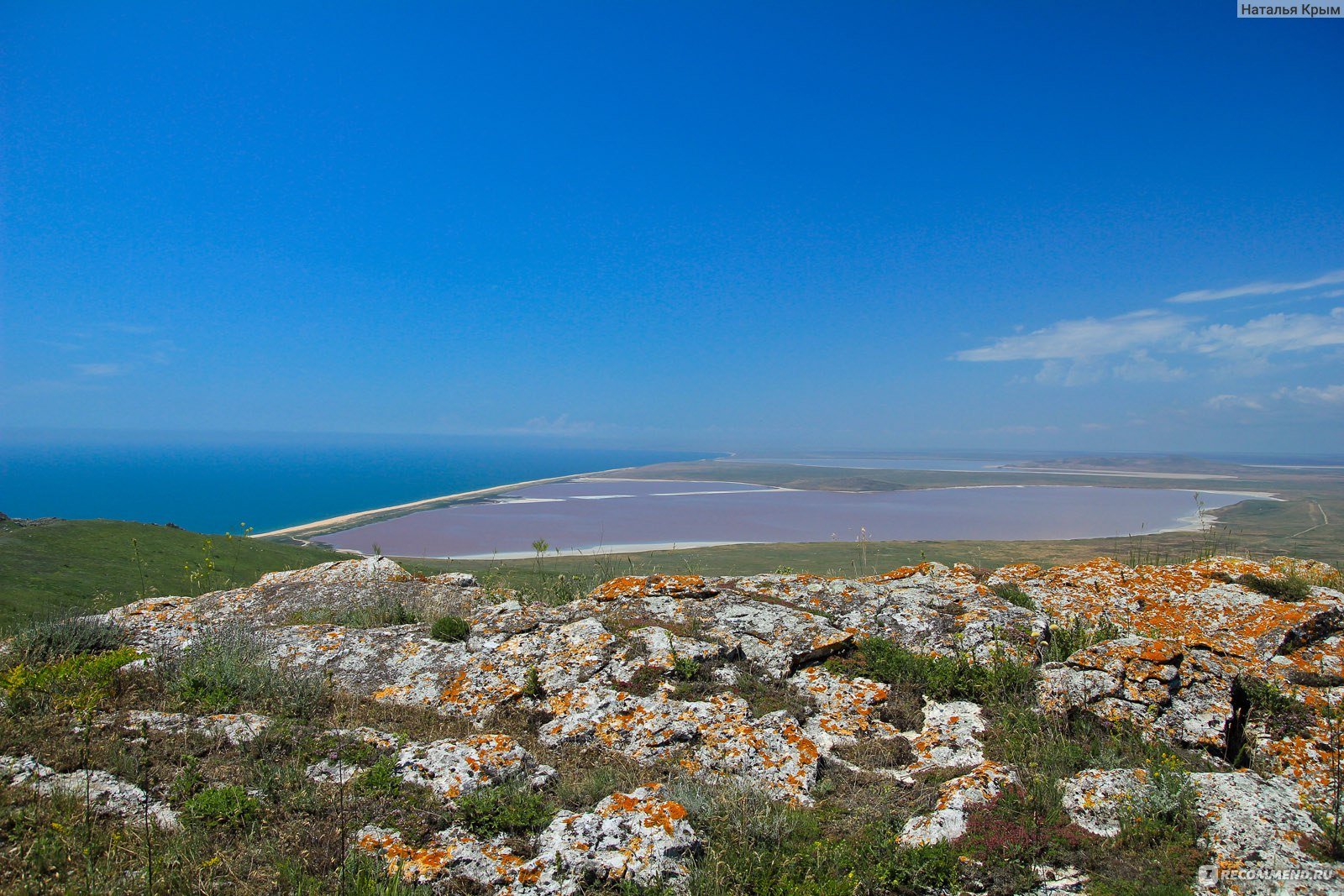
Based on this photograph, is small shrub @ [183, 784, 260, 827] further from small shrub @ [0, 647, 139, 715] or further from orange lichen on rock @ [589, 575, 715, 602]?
orange lichen on rock @ [589, 575, 715, 602]

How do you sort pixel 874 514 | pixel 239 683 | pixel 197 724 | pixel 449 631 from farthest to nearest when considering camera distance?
pixel 874 514 → pixel 449 631 → pixel 239 683 → pixel 197 724

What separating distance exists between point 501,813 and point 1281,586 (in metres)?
10.2

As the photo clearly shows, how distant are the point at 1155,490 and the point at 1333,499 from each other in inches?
1000

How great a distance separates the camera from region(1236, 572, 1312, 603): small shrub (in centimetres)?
787

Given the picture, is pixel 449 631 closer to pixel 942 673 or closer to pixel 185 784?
pixel 185 784

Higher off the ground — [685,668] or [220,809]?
[220,809]

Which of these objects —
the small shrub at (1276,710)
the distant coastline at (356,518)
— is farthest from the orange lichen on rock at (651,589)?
the distant coastline at (356,518)

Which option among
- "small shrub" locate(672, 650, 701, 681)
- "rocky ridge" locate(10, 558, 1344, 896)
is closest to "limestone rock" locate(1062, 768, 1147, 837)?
"rocky ridge" locate(10, 558, 1344, 896)

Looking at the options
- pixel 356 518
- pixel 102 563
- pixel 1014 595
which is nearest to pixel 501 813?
pixel 1014 595

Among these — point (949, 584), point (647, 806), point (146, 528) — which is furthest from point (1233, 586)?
point (146, 528)

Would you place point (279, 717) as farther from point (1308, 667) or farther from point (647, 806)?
point (1308, 667)

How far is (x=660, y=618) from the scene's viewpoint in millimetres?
8508

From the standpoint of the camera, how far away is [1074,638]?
7.54 metres

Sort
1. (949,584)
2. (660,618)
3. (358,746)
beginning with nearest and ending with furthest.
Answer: (358,746) → (660,618) → (949,584)
